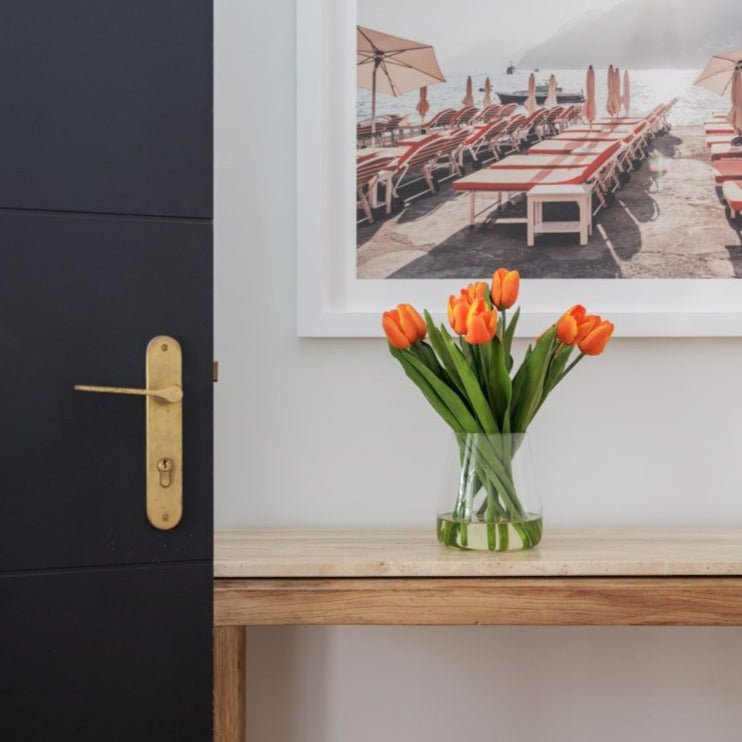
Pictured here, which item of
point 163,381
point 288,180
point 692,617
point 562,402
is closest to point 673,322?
point 562,402

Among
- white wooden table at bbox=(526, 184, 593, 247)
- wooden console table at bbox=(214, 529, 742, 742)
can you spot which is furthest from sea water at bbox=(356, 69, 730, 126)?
wooden console table at bbox=(214, 529, 742, 742)

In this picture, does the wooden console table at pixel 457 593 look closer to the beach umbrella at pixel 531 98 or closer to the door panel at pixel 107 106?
the door panel at pixel 107 106

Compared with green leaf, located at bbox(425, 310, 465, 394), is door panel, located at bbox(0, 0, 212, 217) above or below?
above

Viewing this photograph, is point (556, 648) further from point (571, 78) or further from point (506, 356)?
point (571, 78)

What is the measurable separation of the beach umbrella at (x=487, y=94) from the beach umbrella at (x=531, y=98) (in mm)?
67

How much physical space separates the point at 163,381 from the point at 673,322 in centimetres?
94

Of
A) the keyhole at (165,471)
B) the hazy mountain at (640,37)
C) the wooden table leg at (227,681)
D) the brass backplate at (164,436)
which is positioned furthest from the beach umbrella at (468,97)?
the wooden table leg at (227,681)

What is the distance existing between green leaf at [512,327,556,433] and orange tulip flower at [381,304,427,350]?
0.57 feet

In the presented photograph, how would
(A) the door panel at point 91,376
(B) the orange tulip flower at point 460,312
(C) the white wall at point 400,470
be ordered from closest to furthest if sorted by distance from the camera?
(A) the door panel at point 91,376
(B) the orange tulip flower at point 460,312
(C) the white wall at point 400,470

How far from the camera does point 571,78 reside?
1741mm

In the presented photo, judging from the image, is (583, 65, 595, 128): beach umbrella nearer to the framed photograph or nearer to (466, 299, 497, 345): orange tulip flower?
the framed photograph

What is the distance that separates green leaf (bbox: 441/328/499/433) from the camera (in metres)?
1.41

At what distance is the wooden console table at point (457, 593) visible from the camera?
1330 mm

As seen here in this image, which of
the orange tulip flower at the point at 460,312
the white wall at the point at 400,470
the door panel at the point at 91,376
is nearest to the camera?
the door panel at the point at 91,376
